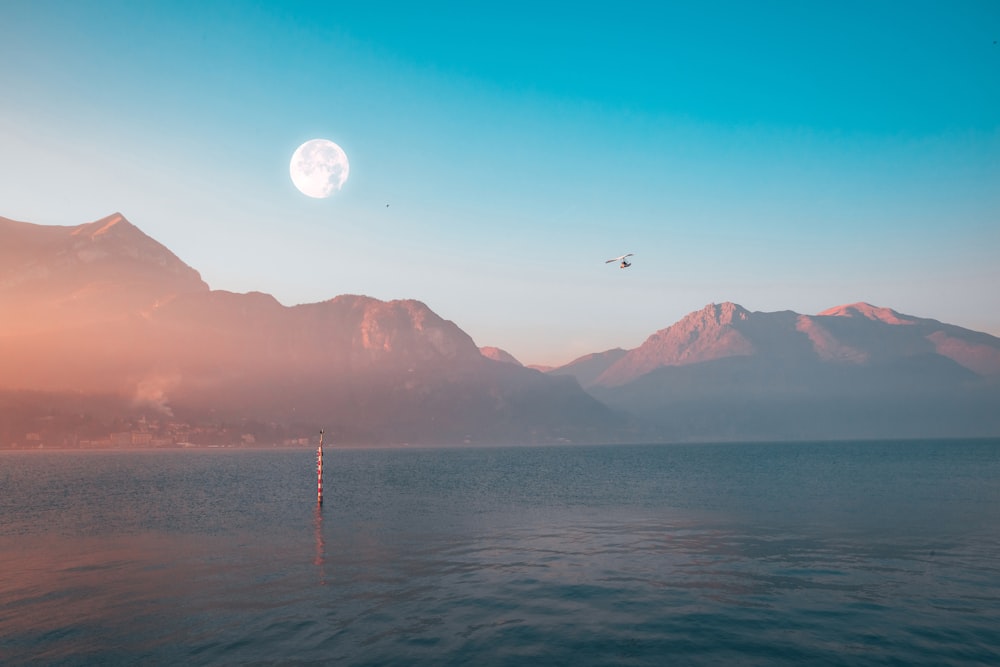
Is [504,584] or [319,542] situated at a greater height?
[504,584]

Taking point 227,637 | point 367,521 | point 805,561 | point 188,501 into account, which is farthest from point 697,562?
point 188,501

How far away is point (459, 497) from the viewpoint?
278ft

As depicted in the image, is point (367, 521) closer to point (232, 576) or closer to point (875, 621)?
point (232, 576)

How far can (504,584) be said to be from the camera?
34344 mm

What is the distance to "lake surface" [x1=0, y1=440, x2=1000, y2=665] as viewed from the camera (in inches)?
956

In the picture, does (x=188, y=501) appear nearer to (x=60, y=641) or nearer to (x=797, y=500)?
(x=60, y=641)

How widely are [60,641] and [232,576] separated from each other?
1167 cm

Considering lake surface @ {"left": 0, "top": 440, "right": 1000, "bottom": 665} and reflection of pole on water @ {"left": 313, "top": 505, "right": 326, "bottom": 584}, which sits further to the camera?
reflection of pole on water @ {"left": 313, "top": 505, "right": 326, "bottom": 584}

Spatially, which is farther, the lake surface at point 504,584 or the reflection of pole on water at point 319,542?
the reflection of pole on water at point 319,542

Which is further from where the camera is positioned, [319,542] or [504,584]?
[319,542]

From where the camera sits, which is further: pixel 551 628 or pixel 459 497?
pixel 459 497

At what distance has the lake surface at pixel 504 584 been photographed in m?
24.3

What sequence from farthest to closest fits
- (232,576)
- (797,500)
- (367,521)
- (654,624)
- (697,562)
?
(797,500) < (367,521) < (697,562) < (232,576) < (654,624)

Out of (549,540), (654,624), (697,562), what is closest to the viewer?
(654,624)
